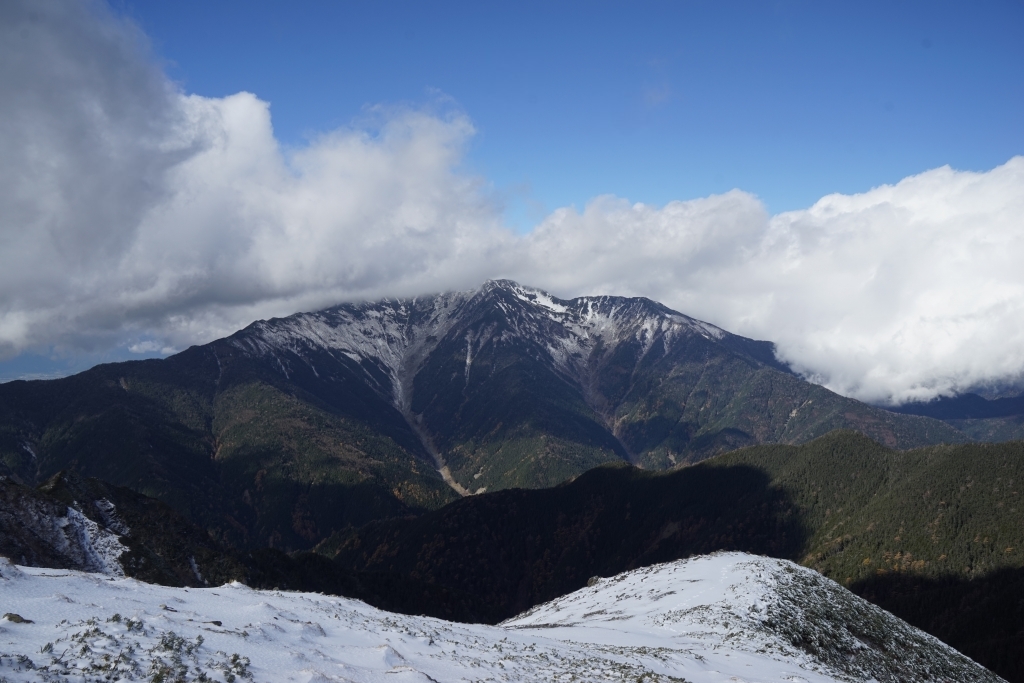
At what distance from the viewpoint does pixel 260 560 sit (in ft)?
475

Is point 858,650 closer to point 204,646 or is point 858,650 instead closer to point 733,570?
point 733,570

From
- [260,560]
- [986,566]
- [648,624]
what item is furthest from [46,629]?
[986,566]

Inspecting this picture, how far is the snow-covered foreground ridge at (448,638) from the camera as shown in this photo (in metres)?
22.9

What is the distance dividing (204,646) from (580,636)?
33911 millimetres

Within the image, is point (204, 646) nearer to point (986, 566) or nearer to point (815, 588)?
point (815, 588)

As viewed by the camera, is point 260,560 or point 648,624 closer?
point 648,624

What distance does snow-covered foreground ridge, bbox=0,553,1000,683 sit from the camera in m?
22.9

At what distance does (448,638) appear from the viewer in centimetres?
3791

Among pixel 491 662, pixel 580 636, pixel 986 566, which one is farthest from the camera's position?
pixel 986 566

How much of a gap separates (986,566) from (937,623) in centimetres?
2759

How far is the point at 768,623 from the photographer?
54656 millimetres

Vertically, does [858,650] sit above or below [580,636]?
Answer: below

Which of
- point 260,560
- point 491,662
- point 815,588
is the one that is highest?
point 491,662

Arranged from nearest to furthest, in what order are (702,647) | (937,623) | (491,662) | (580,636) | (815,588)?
(491,662), (702,647), (580,636), (815,588), (937,623)
